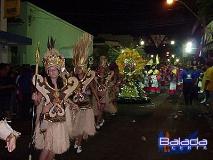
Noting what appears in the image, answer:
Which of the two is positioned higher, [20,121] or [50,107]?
[50,107]

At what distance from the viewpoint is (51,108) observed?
7.76m

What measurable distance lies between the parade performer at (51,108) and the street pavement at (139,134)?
5.63 ft

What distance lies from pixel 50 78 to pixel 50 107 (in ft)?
1.62

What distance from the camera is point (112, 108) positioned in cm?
1623

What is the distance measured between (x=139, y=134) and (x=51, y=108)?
5278mm

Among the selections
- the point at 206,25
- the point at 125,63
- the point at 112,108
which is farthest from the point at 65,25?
the point at 112,108

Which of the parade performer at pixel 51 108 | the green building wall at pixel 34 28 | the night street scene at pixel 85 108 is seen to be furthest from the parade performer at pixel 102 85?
the green building wall at pixel 34 28

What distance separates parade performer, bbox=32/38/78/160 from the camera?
300 inches

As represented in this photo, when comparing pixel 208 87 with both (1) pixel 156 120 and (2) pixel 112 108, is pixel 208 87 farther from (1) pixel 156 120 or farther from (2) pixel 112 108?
(2) pixel 112 108

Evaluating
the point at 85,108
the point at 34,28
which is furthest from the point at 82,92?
the point at 34,28

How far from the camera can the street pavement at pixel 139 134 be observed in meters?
9.60

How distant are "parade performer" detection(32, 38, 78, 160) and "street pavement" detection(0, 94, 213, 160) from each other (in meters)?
1.72

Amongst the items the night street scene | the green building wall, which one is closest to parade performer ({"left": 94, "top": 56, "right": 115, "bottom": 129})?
the night street scene

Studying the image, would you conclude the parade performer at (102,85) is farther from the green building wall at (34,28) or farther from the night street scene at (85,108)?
the green building wall at (34,28)
